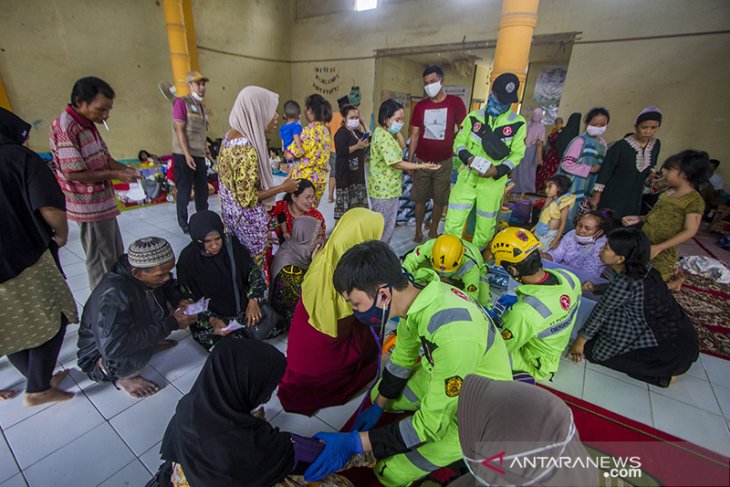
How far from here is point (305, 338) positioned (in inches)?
69.0

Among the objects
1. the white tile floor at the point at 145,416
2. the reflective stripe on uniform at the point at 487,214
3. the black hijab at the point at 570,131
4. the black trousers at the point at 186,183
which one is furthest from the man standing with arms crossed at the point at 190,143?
the black hijab at the point at 570,131

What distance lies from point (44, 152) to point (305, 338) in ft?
25.4

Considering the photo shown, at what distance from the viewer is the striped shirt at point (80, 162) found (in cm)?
201

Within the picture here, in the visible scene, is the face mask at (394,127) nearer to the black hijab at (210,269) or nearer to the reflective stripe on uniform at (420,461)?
the black hijab at (210,269)

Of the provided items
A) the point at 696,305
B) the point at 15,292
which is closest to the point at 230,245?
the point at 15,292

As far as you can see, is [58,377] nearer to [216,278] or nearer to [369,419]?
[216,278]

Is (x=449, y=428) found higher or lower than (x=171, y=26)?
lower

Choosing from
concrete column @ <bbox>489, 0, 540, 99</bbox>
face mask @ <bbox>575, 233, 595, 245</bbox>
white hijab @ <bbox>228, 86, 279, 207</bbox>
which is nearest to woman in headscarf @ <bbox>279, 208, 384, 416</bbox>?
white hijab @ <bbox>228, 86, 279, 207</bbox>

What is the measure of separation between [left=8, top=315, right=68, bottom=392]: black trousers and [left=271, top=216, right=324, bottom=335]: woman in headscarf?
1.17 metres

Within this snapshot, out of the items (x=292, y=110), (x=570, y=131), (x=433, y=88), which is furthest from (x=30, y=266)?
(x=570, y=131)

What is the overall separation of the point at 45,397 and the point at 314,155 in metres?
2.60

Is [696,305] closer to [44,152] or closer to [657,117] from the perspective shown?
[657,117]

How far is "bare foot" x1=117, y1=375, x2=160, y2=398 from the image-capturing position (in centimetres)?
179

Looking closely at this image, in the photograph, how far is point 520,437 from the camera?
1.88ft
